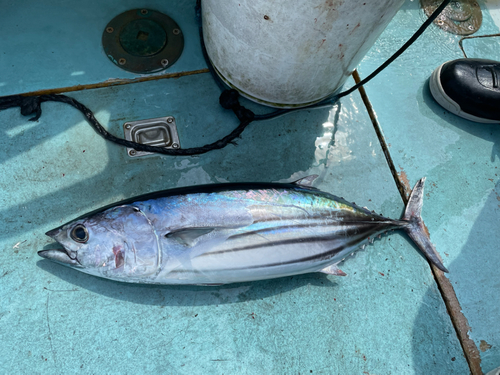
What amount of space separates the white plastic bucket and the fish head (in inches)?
41.1

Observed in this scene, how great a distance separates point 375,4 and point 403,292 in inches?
60.8

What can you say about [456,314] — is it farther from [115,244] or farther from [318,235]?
[115,244]

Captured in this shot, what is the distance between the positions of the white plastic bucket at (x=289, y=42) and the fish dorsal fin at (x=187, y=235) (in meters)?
0.98

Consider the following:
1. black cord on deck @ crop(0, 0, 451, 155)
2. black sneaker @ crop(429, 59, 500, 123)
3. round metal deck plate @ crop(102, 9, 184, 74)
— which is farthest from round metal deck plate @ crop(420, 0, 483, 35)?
round metal deck plate @ crop(102, 9, 184, 74)

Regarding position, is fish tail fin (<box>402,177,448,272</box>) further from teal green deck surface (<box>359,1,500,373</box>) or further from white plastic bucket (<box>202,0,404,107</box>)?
white plastic bucket (<box>202,0,404,107</box>)

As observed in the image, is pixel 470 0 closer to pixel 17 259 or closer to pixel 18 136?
pixel 18 136

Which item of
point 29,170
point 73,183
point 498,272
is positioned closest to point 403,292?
point 498,272

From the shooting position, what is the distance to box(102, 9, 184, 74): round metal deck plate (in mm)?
2283

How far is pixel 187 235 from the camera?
5.22ft

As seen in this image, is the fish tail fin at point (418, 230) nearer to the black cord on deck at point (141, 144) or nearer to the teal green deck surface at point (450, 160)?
the teal green deck surface at point (450, 160)

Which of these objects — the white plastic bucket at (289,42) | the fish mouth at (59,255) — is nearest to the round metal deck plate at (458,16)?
the white plastic bucket at (289,42)

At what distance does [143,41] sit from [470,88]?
7.59 ft

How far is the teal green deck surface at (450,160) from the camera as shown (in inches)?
78.6

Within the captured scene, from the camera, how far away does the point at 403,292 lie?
1941 millimetres
